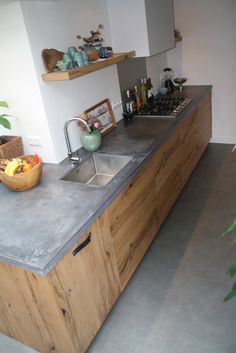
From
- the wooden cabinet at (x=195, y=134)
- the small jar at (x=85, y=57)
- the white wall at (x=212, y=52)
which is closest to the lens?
the small jar at (x=85, y=57)

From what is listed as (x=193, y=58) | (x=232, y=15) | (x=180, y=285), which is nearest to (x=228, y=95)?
(x=193, y=58)

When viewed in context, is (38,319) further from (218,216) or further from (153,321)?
(218,216)

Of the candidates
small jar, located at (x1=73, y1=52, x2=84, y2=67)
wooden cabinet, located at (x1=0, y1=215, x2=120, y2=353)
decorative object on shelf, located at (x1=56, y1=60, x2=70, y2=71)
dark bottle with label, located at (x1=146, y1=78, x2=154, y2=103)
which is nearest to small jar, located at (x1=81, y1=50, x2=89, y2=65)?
small jar, located at (x1=73, y1=52, x2=84, y2=67)

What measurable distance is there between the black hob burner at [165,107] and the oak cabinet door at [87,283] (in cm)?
151

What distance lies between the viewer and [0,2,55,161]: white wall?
1.80m

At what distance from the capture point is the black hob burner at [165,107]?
111 inches

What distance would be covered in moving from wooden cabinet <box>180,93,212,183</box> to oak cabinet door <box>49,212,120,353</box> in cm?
151

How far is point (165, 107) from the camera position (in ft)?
9.91

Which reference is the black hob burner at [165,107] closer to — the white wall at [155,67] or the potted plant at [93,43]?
the white wall at [155,67]

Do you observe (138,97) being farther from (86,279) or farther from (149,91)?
(86,279)

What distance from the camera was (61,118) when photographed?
2.14m

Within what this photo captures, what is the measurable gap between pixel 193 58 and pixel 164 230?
223 centimetres

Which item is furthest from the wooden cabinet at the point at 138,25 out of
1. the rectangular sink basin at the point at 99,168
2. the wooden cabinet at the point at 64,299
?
the wooden cabinet at the point at 64,299

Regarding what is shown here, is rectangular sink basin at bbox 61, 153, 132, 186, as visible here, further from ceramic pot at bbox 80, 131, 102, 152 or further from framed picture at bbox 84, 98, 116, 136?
framed picture at bbox 84, 98, 116, 136
